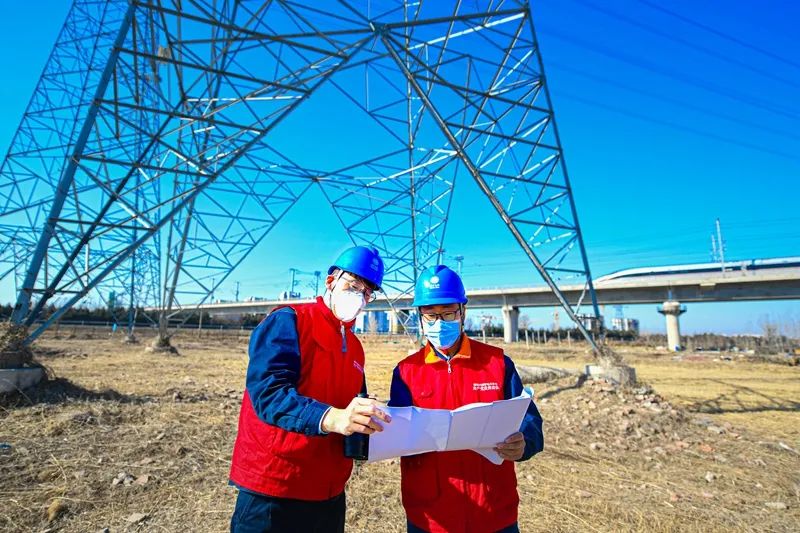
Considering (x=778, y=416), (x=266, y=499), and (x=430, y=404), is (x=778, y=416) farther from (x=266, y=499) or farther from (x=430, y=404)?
(x=266, y=499)

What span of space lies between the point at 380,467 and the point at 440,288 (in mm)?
3238

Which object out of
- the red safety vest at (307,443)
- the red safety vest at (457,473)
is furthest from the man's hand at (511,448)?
the red safety vest at (307,443)

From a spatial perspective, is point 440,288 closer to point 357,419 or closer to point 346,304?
point 346,304

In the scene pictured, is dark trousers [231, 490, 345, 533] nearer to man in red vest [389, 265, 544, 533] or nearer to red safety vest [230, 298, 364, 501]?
red safety vest [230, 298, 364, 501]

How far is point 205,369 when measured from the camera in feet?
38.6

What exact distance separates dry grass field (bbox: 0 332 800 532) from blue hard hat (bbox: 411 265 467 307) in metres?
2.23

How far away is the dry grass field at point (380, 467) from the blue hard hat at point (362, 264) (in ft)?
7.83

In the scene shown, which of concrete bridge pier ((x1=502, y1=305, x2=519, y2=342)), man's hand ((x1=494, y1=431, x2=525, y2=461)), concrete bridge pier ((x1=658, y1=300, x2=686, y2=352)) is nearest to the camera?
man's hand ((x1=494, y1=431, x2=525, y2=461))

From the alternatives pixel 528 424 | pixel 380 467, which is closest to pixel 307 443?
pixel 528 424

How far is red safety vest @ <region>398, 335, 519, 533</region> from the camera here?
1.87 metres

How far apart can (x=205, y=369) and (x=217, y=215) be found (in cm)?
459

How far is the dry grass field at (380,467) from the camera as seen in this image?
134 inches

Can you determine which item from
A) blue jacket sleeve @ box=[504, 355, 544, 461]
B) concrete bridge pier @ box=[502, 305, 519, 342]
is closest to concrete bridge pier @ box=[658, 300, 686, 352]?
concrete bridge pier @ box=[502, 305, 519, 342]

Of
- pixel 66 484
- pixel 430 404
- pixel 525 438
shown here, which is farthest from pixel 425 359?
pixel 66 484
